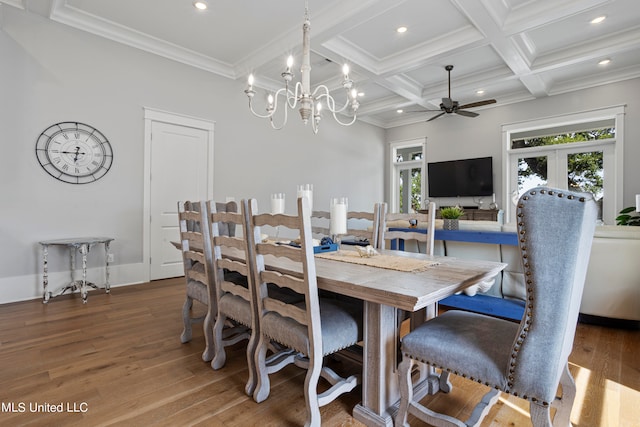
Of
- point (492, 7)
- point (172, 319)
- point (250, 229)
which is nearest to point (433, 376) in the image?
point (250, 229)

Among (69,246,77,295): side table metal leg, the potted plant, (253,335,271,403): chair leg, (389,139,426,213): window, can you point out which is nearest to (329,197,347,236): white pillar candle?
(253,335,271,403): chair leg

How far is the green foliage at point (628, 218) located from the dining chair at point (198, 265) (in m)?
5.47

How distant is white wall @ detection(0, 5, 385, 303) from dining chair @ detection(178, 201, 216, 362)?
211 centimetres

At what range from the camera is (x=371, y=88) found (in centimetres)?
575

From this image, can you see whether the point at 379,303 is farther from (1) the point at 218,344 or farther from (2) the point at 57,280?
(2) the point at 57,280

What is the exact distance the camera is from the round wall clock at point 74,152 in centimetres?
346

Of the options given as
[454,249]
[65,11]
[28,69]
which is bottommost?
[454,249]

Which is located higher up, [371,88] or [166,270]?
[371,88]

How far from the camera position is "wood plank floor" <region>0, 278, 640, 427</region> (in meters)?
1.53

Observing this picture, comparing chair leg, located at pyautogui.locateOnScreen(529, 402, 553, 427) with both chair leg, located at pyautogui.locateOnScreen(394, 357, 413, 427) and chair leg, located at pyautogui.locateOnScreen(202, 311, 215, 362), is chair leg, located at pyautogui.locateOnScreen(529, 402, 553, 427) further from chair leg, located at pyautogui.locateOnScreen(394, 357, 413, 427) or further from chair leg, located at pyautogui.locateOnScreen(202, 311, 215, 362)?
chair leg, located at pyautogui.locateOnScreen(202, 311, 215, 362)

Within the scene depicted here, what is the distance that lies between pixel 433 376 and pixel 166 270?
3679mm

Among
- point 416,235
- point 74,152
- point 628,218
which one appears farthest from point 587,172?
point 74,152

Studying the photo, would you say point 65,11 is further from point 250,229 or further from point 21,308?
point 250,229

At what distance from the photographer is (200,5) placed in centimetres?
343
